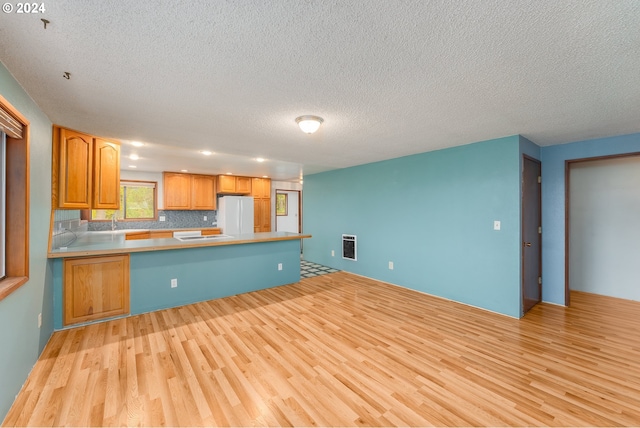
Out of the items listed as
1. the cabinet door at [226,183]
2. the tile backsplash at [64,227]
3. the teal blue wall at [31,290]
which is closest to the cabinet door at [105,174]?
the tile backsplash at [64,227]

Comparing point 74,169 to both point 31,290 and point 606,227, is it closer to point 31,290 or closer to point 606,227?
point 31,290

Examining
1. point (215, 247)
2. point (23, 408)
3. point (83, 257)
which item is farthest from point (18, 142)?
point (215, 247)

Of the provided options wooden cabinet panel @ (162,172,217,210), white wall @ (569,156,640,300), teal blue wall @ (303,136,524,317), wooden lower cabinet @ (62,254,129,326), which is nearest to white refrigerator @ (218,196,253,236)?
wooden cabinet panel @ (162,172,217,210)

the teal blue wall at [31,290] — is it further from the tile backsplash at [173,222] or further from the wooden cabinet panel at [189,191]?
the wooden cabinet panel at [189,191]

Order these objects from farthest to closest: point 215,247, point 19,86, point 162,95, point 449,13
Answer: point 215,247 < point 162,95 < point 19,86 < point 449,13

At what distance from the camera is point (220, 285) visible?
151 inches

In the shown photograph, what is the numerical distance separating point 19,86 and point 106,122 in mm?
791

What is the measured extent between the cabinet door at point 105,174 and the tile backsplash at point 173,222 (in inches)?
113

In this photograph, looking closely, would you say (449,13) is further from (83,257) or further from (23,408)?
(83,257)

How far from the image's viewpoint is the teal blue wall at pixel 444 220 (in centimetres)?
320

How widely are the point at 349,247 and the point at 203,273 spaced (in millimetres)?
2754

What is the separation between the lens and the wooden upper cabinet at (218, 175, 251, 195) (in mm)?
6434

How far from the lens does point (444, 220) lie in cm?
381

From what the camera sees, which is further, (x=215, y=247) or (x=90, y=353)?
(x=215, y=247)
